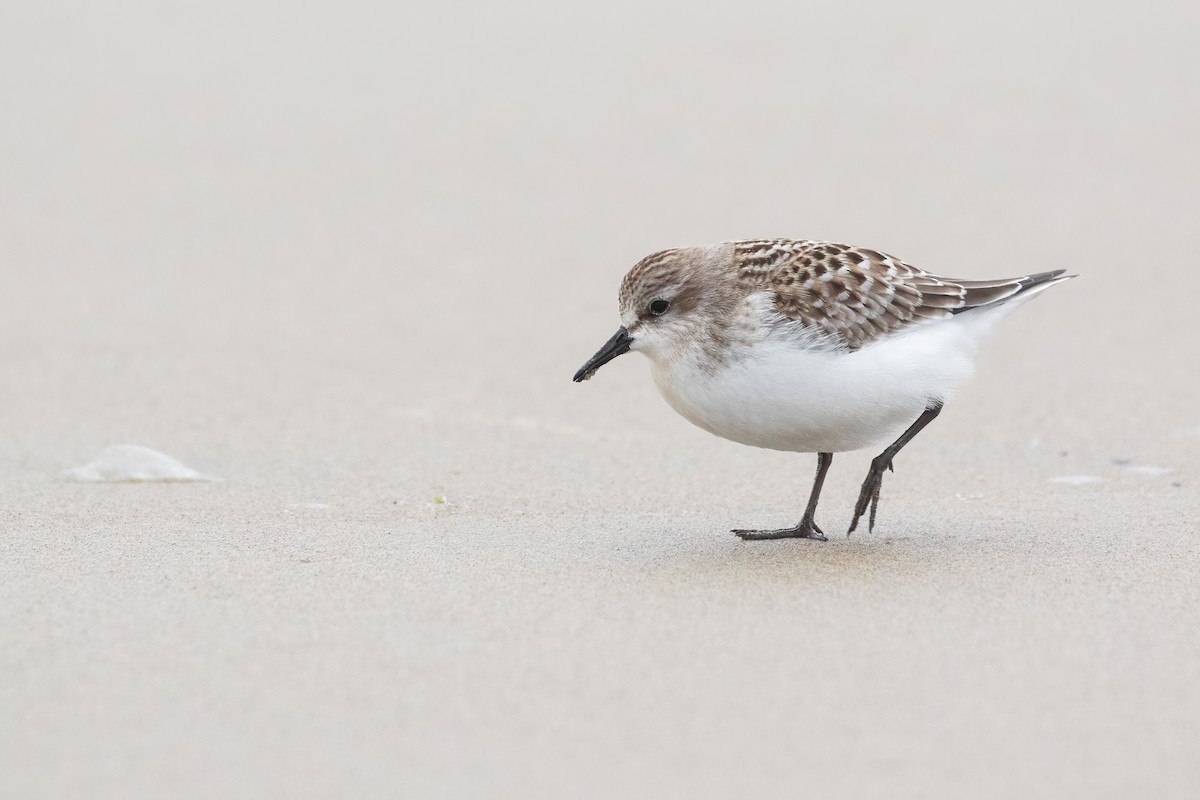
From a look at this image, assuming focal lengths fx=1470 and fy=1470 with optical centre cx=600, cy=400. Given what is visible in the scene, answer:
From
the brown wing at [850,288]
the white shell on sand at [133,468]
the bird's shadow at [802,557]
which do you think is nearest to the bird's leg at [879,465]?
the bird's shadow at [802,557]

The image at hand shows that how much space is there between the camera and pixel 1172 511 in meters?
4.75

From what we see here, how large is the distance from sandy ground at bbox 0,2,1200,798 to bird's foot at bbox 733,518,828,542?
3.5 inches

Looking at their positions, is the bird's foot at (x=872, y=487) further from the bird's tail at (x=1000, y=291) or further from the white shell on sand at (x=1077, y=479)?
the white shell on sand at (x=1077, y=479)

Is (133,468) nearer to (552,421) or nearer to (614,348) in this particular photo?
(552,421)

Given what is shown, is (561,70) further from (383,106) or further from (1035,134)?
(1035,134)

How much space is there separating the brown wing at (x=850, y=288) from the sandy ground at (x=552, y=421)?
690mm

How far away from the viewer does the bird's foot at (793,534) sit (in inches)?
180

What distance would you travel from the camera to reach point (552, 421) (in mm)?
6094

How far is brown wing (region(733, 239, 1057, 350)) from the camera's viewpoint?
14.1 feet

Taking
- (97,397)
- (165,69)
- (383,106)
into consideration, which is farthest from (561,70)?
(97,397)

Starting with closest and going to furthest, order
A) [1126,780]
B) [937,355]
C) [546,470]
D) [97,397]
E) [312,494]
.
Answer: [1126,780] → [937,355] → [312,494] → [546,470] → [97,397]

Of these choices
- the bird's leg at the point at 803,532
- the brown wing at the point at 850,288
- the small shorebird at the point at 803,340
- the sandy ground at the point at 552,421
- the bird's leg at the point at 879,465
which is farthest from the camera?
the bird's leg at the point at 803,532

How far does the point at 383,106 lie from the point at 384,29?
874mm

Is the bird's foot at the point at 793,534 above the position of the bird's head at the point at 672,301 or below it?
below
